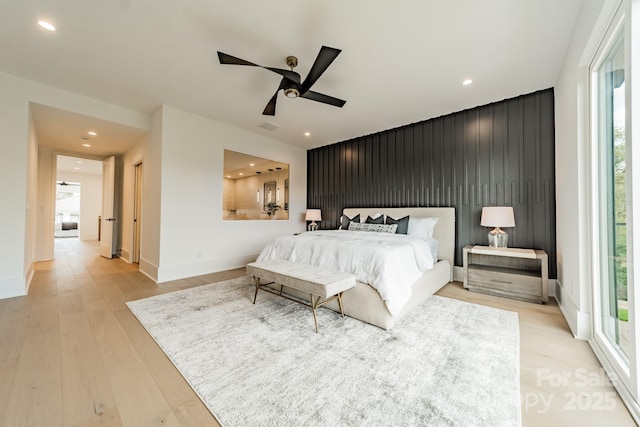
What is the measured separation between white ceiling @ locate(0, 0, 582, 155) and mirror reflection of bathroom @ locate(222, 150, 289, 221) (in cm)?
129

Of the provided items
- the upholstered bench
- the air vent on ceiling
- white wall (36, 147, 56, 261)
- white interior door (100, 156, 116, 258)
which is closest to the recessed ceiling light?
the air vent on ceiling

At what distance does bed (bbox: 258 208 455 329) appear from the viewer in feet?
7.47

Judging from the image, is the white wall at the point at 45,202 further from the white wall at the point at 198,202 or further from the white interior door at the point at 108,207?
the white wall at the point at 198,202

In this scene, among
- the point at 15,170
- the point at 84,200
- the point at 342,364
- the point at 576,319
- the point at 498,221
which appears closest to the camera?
the point at 342,364

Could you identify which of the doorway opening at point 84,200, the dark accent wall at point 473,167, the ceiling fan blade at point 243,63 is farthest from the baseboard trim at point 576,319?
the doorway opening at point 84,200

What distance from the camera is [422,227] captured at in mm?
3887

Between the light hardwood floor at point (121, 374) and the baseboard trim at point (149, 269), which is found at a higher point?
the baseboard trim at point (149, 269)

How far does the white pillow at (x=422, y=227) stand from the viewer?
384 cm

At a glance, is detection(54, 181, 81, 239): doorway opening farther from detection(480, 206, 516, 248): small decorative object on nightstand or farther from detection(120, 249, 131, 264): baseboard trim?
detection(480, 206, 516, 248): small decorative object on nightstand

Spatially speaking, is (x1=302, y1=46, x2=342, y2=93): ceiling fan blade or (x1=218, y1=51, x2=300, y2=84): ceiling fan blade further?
(x1=218, y1=51, x2=300, y2=84): ceiling fan blade

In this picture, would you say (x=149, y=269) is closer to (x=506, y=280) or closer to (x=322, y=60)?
(x=322, y=60)

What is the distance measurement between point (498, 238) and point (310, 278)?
2783mm

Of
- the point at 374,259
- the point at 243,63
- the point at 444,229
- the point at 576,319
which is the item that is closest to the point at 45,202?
the point at 243,63

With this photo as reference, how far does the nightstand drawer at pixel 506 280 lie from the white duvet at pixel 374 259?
750 mm
